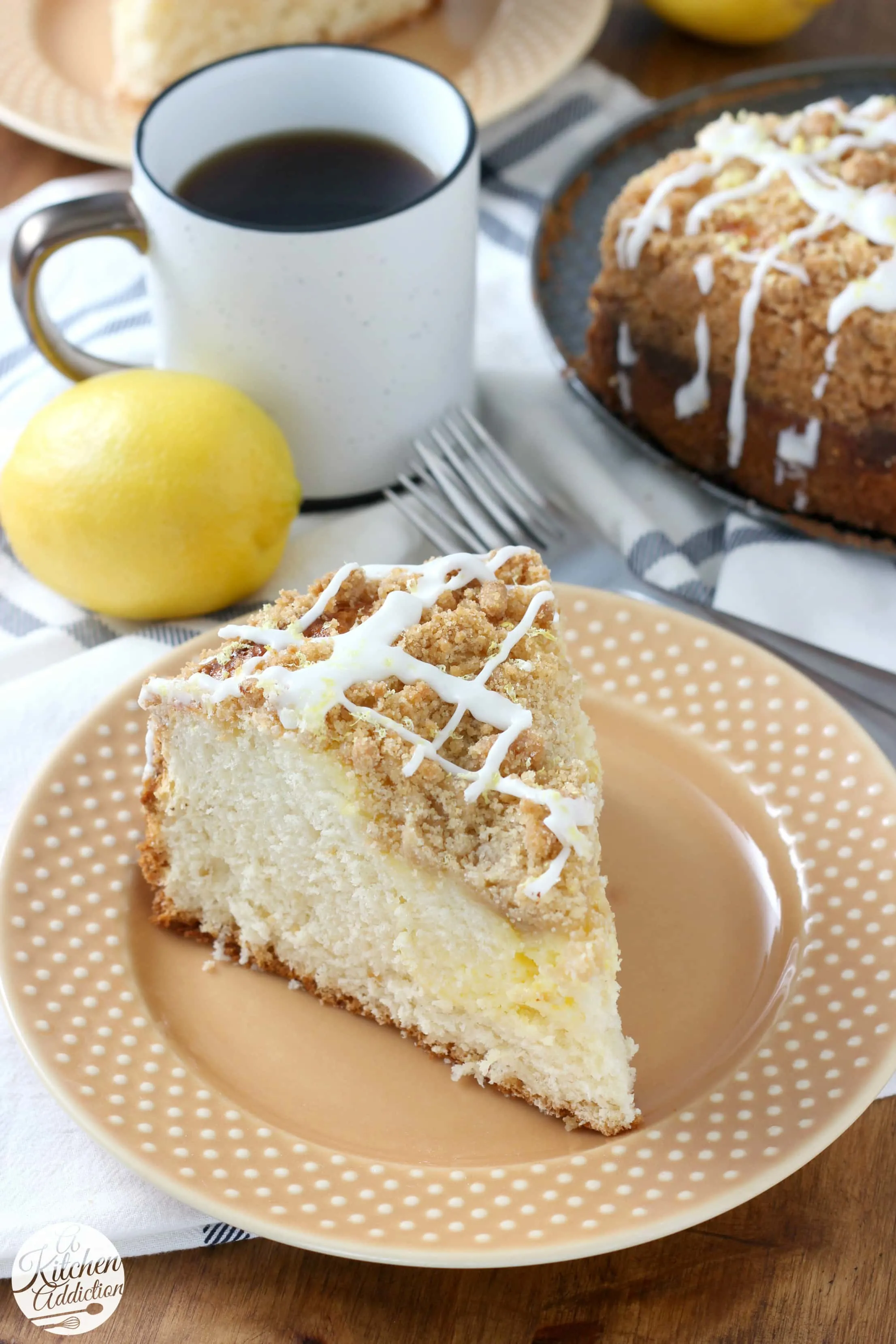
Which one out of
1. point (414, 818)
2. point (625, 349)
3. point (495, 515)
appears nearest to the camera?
point (414, 818)

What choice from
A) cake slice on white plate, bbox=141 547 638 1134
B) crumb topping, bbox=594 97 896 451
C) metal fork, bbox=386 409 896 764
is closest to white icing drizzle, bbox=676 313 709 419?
crumb topping, bbox=594 97 896 451

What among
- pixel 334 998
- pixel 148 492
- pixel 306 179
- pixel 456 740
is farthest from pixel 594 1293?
pixel 306 179

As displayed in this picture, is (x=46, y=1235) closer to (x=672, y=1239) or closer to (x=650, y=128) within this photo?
(x=672, y=1239)

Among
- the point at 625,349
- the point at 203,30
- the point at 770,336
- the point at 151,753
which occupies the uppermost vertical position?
the point at 203,30

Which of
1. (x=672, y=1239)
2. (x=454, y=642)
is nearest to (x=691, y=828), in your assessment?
(x=454, y=642)

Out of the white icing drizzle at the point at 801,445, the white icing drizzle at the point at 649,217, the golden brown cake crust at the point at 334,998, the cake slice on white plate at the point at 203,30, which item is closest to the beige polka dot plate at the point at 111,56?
the cake slice on white plate at the point at 203,30

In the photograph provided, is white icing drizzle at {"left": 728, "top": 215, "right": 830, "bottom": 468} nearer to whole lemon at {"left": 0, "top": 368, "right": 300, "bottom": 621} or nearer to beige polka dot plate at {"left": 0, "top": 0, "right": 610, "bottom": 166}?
whole lemon at {"left": 0, "top": 368, "right": 300, "bottom": 621}

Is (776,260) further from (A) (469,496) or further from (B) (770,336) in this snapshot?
(A) (469,496)
